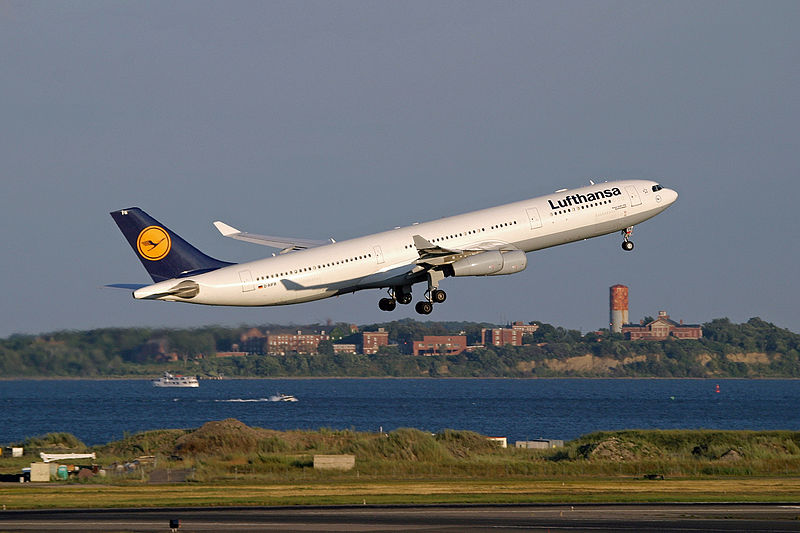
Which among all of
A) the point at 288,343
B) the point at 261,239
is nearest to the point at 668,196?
the point at 261,239

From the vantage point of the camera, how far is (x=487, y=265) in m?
72.9

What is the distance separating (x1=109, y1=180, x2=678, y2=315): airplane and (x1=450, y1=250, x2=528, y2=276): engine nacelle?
63 mm

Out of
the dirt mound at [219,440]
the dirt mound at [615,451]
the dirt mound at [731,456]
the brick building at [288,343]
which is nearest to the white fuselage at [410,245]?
the dirt mound at [615,451]

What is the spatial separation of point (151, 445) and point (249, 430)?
28.3ft

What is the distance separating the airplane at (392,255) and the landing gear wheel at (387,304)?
0.22 ft

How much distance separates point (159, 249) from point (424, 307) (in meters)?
17.1

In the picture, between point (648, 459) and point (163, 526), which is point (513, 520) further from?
point (648, 459)

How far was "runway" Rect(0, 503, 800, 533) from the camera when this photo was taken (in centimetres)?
4725

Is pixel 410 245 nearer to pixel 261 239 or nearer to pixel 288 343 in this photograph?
pixel 261 239

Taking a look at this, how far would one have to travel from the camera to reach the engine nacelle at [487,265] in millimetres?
72875

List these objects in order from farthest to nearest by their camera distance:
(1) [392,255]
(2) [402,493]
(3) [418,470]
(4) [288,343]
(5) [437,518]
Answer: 1. (4) [288,343]
2. (3) [418,470]
3. (1) [392,255]
4. (2) [402,493]
5. (5) [437,518]

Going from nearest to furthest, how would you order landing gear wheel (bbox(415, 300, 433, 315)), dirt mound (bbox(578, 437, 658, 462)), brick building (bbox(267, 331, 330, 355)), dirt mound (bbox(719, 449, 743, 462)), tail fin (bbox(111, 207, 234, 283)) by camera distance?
tail fin (bbox(111, 207, 234, 283)) → landing gear wheel (bbox(415, 300, 433, 315)) → dirt mound (bbox(719, 449, 743, 462)) → dirt mound (bbox(578, 437, 658, 462)) → brick building (bbox(267, 331, 330, 355))

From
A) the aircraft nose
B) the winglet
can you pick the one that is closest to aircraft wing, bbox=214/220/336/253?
the winglet

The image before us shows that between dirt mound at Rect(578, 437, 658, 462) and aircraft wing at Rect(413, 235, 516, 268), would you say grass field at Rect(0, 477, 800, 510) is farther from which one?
aircraft wing at Rect(413, 235, 516, 268)
